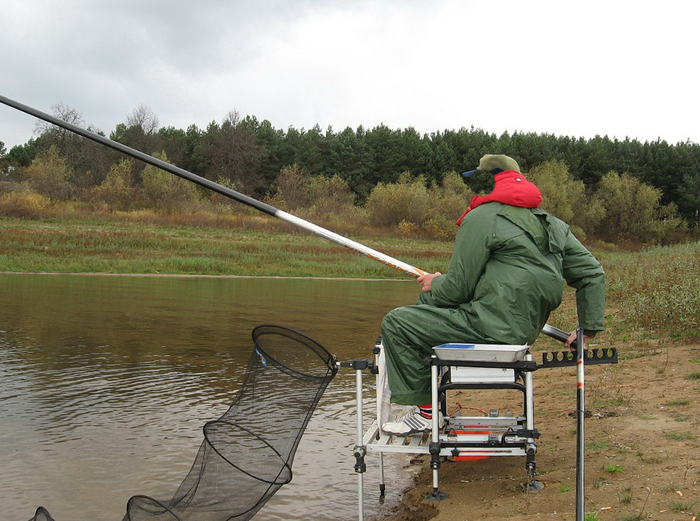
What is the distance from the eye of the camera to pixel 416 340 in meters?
4.41

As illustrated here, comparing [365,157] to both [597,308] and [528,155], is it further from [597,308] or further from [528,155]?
[597,308]

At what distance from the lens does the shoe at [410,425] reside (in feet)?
15.4

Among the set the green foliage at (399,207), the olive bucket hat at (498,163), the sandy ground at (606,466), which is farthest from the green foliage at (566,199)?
the olive bucket hat at (498,163)

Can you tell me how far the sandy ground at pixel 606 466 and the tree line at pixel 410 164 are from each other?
219 feet

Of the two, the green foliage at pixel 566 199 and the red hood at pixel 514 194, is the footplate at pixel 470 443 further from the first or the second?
the green foliage at pixel 566 199

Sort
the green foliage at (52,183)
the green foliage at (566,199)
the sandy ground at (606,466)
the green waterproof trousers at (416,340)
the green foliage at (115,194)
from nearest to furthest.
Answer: the sandy ground at (606,466) → the green waterproof trousers at (416,340) → the green foliage at (52,183) → the green foliage at (115,194) → the green foliage at (566,199)

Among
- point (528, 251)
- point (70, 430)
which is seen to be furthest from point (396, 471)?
point (70, 430)

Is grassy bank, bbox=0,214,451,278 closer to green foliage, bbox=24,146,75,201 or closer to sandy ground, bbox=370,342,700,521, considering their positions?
green foliage, bbox=24,146,75,201

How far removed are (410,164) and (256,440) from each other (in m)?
94.5

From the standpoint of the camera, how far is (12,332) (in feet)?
41.7

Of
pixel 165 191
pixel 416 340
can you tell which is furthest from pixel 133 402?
pixel 165 191

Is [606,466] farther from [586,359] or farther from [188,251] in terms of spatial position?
[188,251]

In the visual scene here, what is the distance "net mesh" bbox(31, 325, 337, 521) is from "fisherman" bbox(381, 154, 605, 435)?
19.5 inches

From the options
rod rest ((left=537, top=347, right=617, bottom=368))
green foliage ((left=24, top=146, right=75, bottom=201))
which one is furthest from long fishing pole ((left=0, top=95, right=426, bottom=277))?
green foliage ((left=24, top=146, right=75, bottom=201))
